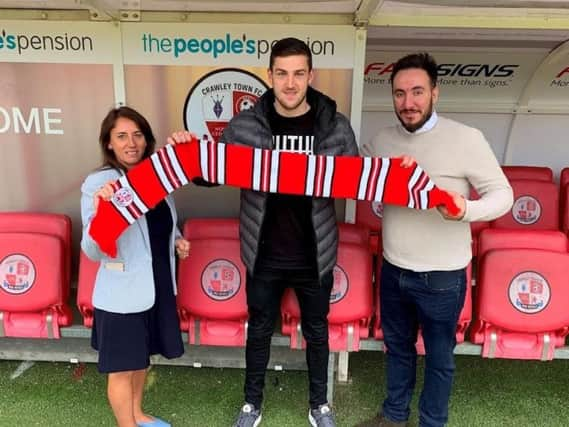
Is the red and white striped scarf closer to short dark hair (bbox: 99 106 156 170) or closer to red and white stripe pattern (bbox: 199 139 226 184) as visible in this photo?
red and white stripe pattern (bbox: 199 139 226 184)

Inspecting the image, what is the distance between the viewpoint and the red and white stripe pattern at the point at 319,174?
7.37ft

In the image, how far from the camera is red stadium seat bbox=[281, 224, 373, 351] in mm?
2777

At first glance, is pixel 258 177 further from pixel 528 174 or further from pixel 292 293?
pixel 528 174

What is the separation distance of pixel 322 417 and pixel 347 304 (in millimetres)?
569

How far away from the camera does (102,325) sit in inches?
89.9

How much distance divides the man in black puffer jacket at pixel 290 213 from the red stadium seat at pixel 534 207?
6.72ft

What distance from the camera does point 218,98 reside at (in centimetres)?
306

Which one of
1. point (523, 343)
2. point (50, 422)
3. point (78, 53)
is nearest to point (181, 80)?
point (78, 53)

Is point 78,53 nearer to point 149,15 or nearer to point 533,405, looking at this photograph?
point 149,15

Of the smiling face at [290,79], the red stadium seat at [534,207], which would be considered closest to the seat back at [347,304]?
the smiling face at [290,79]

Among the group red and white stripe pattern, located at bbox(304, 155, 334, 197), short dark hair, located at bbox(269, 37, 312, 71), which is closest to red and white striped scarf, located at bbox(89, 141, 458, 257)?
red and white stripe pattern, located at bbox(304, 155, 334, 197)

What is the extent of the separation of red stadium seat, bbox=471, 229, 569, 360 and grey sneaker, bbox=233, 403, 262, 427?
3.82 feet

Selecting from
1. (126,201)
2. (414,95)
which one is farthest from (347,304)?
(126,201)

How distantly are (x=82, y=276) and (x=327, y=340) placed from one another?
1300 millimetres
